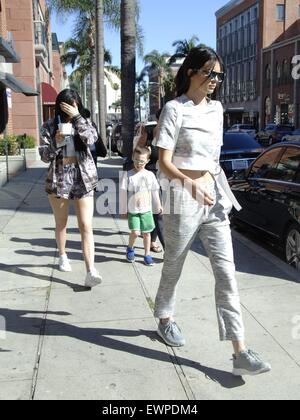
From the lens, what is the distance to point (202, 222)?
346 cm

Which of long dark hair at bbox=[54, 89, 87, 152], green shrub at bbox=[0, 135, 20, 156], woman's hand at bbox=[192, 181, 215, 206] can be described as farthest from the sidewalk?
green shrub at bbox=[0, 135, 20, 156]

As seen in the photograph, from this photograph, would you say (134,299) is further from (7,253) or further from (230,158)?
(230,158)

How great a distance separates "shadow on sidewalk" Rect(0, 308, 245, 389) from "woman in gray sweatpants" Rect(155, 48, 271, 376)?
0.15m

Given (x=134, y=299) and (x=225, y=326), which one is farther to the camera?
(x=134, y=299)

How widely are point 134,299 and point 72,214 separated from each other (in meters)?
4.65

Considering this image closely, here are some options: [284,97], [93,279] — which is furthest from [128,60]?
[284,97]

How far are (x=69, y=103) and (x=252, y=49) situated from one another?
6553cm

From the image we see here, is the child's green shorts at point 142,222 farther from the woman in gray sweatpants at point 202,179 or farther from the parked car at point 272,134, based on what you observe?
the parked car at point 272,134

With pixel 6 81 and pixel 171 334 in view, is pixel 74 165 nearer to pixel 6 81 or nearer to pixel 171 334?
pixel 171 334

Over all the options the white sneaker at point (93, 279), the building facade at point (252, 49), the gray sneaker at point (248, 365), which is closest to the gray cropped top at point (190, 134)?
the gray sneaker at point (248, 365)
